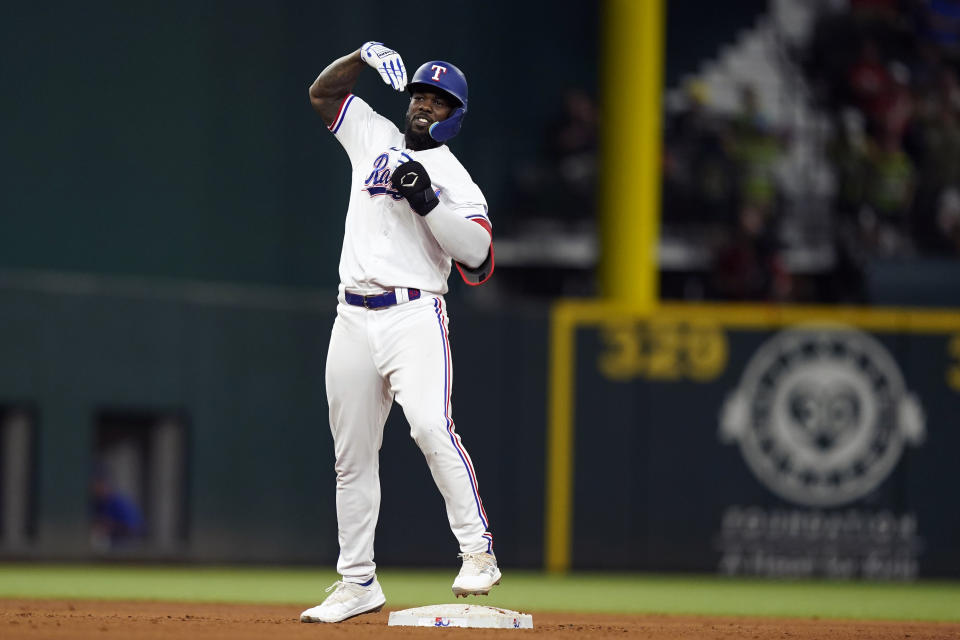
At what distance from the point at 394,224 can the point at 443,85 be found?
481 millimetres

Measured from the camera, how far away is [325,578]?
9.24 meters

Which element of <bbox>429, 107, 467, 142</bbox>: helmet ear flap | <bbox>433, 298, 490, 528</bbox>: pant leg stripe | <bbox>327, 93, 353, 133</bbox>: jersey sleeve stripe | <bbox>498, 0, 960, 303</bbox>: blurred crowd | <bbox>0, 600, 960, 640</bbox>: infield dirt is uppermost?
<bbox>498, 0, 960, 303</bbox>: blurred crowd

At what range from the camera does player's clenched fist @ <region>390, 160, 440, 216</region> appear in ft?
15.2

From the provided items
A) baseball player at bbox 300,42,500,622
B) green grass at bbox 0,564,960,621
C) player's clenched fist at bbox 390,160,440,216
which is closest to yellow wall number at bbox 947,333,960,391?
green grass at bbox 0,564,960,621

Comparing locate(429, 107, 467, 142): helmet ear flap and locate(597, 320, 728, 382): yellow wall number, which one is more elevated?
locate(429, 107, 467, 142): helmet ear flap

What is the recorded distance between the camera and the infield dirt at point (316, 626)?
14.3 feet

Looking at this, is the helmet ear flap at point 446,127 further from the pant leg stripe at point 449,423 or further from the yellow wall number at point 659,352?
the yellow wall number at point 659,352

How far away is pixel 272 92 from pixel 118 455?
3096 mm

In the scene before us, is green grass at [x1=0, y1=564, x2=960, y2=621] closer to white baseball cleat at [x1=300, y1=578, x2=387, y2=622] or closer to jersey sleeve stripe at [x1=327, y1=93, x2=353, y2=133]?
white baseball cleat at [x1=300, y1=578, x2=387, y2=622]

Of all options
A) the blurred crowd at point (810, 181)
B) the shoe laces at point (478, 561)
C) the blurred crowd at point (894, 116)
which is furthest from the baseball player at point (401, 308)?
the blurred crowd at point (894, 116)

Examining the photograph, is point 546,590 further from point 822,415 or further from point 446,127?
point 446,127

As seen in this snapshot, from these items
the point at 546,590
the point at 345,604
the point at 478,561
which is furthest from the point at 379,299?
the point at 546,590

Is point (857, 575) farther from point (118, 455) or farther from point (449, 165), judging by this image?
point (449, 165)

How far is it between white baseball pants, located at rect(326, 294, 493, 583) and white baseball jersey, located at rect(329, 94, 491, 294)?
0.09 metres
